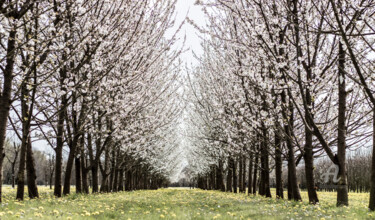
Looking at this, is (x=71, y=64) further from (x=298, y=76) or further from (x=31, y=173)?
(x=298, y=76)

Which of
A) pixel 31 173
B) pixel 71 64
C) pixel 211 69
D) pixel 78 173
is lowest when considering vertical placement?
pixel 78 173

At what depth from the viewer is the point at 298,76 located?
25.5 feet

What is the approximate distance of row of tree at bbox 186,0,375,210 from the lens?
7.91 metres

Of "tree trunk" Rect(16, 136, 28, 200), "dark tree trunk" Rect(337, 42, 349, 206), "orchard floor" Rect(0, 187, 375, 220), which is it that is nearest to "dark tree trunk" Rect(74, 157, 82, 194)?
"tree trunk" Rect(16, 136, 28, 200)

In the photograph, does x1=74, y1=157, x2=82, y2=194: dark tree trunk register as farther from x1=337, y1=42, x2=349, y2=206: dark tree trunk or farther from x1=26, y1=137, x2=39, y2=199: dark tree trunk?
x1=337, y1=42, x2=349, y2=206: dark tree trunk

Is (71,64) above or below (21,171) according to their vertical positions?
above

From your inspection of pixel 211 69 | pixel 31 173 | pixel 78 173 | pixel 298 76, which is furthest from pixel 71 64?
pixel 298 76

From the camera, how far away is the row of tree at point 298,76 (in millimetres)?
7910

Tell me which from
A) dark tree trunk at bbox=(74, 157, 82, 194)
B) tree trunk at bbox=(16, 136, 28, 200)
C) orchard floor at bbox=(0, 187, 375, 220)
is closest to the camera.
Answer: orchard floor at bbox=(0, 187, 375, 220)

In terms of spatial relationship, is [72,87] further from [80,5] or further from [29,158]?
[29,158]

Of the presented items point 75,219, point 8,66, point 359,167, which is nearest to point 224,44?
point 8,66

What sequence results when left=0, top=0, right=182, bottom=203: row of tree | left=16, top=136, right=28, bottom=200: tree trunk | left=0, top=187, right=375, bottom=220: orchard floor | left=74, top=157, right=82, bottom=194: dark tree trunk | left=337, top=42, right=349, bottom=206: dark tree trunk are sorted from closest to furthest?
1. left=0, top=187, right=375, bottom=220: orchard floor
2. left=0, top=0, right=182, bottom=203: row of tree
3. left=337, top=42, right=349, bottom=206: dark tree trunk
4. left=16, top=136, right=28, bottom=200: tree trunk
5. left=74, top=157, right=82, bottom=194: dark tree trunk

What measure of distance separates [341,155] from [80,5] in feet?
29.2

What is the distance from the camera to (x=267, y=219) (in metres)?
6.01
